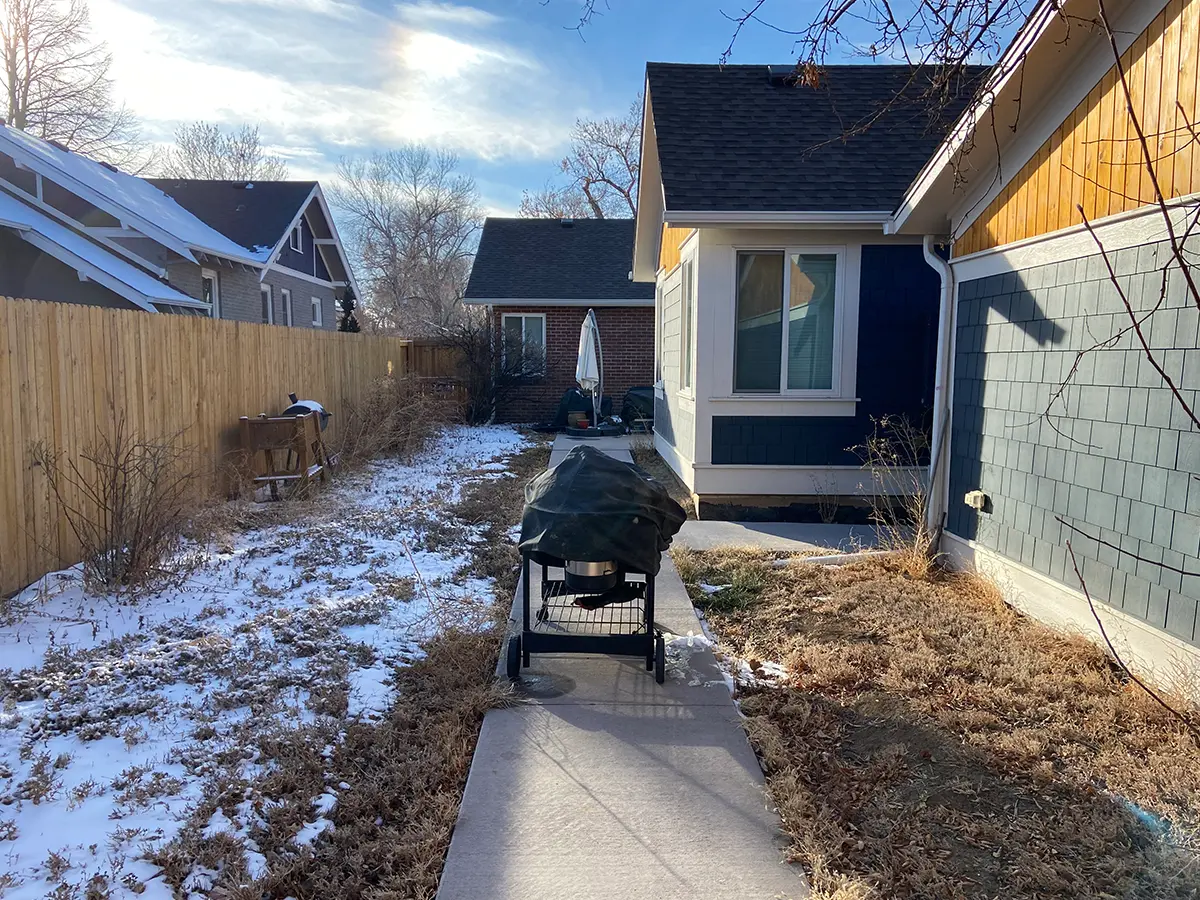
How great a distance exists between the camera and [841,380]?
7910 millimetres

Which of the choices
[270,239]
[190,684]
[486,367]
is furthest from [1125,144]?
[270,239]

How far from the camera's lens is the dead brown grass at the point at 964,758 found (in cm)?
264

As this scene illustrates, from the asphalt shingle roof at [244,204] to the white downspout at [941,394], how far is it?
15693 millimetres

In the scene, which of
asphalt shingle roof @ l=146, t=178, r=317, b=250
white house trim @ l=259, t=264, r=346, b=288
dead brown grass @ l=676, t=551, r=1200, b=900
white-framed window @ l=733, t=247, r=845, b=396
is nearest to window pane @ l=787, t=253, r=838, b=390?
white-framed window @ l=733, t=247, r=845, b=396

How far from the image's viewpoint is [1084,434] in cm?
456

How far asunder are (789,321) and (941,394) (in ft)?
6.41

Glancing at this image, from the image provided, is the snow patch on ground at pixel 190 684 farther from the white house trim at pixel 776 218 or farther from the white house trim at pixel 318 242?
the white house trim at pixel 318 242

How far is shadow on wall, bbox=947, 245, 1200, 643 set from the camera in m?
3.86

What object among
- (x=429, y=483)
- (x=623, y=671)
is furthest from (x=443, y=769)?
(x=429, y=483)

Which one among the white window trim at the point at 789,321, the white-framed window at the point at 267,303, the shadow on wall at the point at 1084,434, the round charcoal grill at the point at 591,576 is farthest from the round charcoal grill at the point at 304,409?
the white-framed window at the point at 267,303

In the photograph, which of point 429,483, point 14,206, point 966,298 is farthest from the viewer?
point 14,206

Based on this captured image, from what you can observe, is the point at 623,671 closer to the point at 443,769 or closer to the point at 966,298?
the point at 443,769

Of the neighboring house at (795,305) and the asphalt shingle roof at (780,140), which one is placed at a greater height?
the asphalt shingle roof at (780,140)

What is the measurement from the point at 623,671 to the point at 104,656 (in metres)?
2.77
